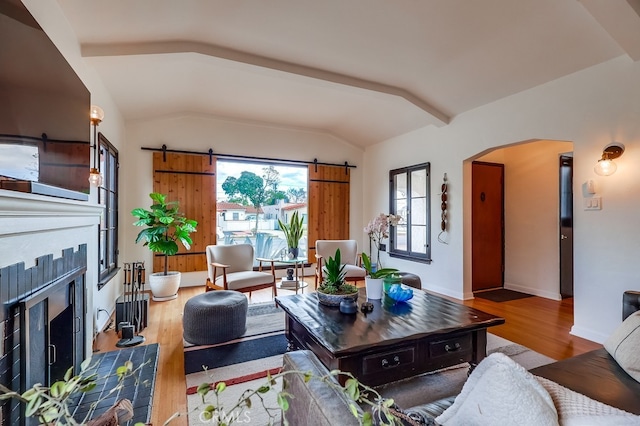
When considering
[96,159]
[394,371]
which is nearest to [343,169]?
[96,159]

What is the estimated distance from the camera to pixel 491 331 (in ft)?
10.4

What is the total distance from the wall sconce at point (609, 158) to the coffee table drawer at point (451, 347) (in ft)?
7.26

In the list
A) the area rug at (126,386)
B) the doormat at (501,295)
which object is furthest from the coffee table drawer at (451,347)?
the doormat at (501,295)

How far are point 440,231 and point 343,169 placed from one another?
232 cm

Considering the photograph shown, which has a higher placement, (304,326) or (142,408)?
(304,326)

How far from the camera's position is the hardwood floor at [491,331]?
2115 millimetres

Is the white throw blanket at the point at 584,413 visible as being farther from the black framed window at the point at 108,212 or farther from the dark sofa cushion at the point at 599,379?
the black framed window at the point at 108,212

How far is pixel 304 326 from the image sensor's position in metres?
2.06

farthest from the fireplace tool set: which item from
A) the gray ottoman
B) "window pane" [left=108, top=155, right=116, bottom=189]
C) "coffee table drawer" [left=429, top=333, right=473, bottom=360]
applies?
"coffee table drawer" [left=429, top=333, right=473, bottom=360]

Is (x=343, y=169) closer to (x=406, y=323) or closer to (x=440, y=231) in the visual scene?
(x=440, y=231)

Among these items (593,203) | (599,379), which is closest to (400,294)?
(599,379)

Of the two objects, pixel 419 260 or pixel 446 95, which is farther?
pixel 419 260

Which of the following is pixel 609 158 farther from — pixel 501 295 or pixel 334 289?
pixel 334 289

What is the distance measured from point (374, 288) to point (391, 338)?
79 cm
